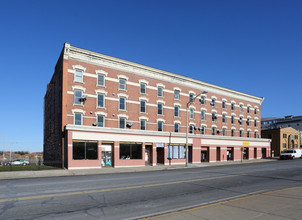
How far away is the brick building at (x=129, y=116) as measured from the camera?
3067 centimetres

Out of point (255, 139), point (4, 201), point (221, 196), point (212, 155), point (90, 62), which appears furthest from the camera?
point (255, 139)

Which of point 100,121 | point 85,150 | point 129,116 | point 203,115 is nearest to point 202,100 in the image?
point 203,115

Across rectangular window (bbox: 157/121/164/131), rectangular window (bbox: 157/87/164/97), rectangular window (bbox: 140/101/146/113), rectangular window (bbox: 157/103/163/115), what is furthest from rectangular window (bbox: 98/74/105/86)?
rectangular window (bbox: 157/121/164/131)

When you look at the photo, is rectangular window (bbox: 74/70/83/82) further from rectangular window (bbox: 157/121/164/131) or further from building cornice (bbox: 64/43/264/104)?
rectangular window (bbox: 157/121/164/131)

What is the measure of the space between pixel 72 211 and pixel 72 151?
2036 centimetres

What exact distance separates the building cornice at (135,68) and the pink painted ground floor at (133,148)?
8892 millimetres

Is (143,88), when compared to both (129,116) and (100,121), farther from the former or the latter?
(100,121)

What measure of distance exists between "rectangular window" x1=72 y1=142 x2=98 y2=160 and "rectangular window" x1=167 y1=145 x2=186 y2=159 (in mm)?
12022

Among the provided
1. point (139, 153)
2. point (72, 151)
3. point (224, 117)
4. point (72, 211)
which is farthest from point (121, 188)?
point (224, 117)

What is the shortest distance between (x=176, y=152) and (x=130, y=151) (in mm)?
8549

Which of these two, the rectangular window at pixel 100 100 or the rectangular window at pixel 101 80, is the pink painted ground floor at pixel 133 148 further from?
the rectangular window at pixel 101 80

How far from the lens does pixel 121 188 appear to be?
1433cm

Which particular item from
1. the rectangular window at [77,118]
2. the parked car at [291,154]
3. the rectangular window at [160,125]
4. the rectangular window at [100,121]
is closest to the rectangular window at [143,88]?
the rectangular window at [160,125]

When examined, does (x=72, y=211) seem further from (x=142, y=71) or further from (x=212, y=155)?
(x=212, y=155)
